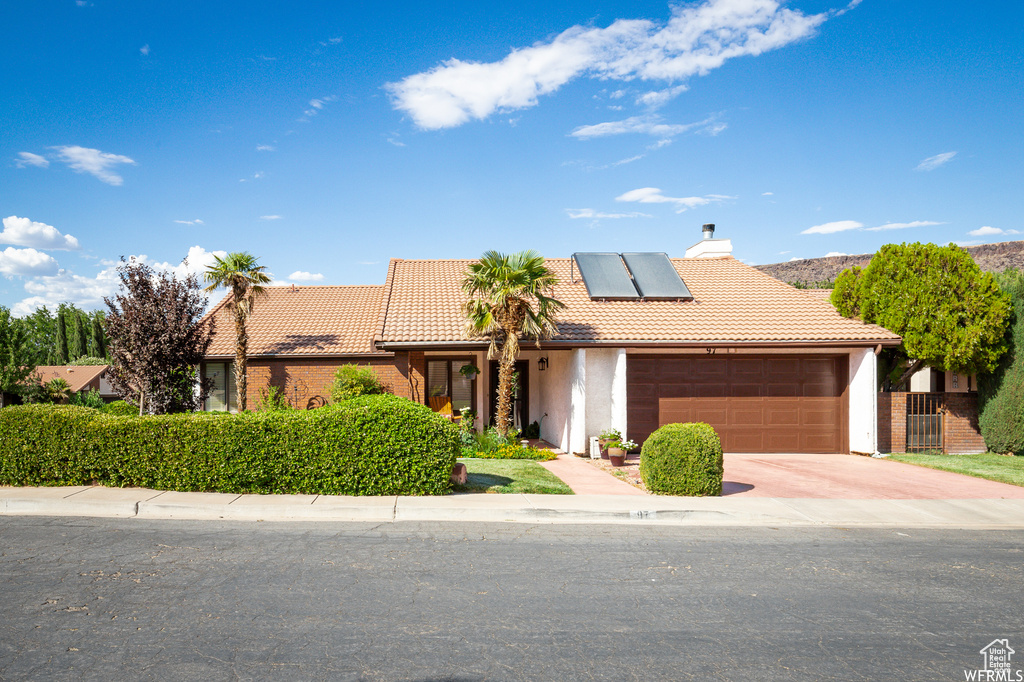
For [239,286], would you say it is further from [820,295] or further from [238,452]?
[820,295]

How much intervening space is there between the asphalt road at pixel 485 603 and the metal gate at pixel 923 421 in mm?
9101

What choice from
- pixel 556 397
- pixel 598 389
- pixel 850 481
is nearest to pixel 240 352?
pixel 556 397

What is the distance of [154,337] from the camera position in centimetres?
1608

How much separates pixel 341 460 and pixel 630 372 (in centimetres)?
872

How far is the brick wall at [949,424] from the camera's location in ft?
51.3

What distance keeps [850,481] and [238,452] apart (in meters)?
11.0

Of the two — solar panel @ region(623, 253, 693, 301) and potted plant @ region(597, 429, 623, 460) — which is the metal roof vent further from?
potted plant @ region(597, 429, 623, 460)

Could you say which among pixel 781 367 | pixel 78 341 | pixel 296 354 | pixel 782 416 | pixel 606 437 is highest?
pixel 78 341

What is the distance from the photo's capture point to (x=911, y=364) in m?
15.7

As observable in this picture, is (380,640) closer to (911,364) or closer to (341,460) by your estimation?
(341,460)

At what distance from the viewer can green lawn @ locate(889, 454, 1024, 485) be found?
1200cm

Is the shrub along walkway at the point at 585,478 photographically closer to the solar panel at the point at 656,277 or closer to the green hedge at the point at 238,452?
the green hedge at the point at 238,452

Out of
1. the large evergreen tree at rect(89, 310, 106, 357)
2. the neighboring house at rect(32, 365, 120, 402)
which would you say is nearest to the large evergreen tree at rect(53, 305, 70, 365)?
the large evergreen tree at rect(89, 310, 106, 357)

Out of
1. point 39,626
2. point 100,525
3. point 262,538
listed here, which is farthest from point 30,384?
point 39,626
